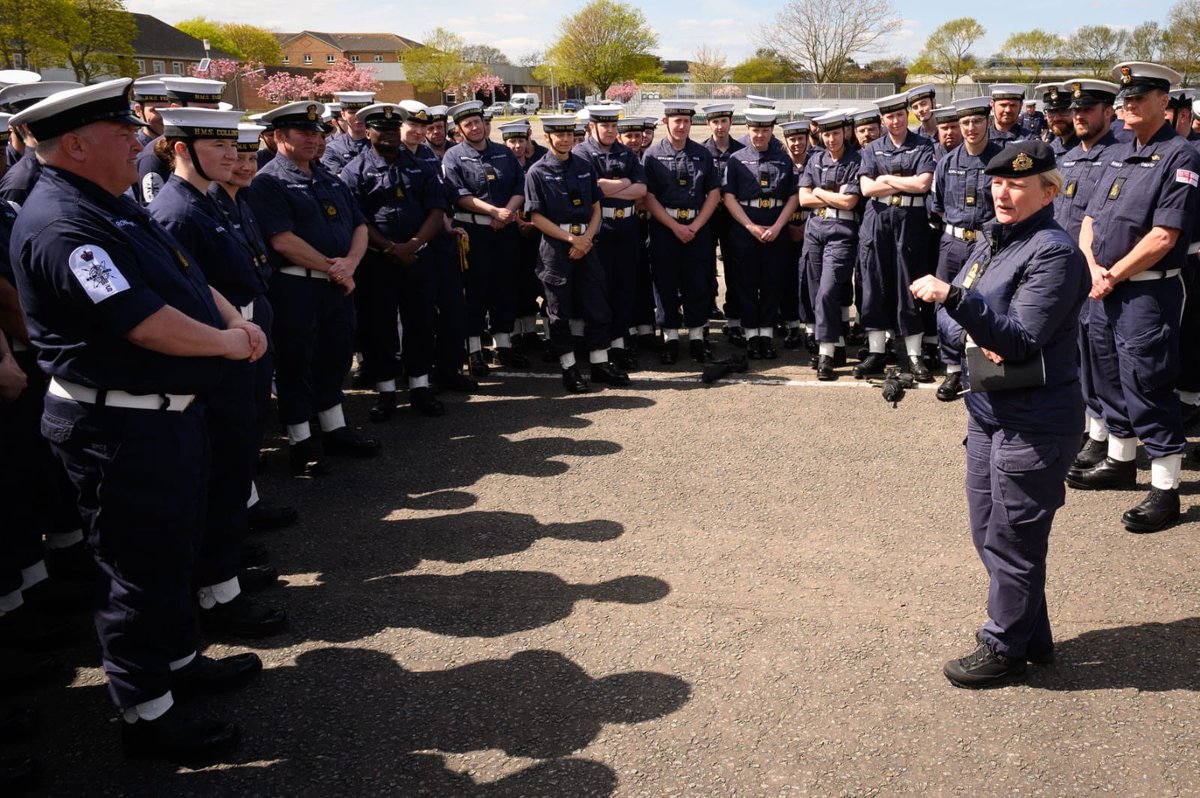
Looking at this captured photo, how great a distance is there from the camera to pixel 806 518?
5.07 meters

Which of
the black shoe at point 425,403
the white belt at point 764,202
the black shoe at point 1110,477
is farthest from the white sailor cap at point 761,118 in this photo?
the black shoe at point 1110,477

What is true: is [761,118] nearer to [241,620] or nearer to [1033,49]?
[241,620]

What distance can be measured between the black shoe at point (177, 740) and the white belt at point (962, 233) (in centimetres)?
616

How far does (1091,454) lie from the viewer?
570 cm

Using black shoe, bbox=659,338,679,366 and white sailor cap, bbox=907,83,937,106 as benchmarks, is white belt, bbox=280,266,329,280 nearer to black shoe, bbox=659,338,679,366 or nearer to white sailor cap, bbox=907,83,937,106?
black shoe, bbox=659,338,679,366

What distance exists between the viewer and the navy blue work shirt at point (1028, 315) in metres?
3.15

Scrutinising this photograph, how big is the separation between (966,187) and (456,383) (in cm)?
450

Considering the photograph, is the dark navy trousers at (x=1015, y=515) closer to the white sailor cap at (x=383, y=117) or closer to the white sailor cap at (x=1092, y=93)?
the white sailor cap at (x=1092, y=93)

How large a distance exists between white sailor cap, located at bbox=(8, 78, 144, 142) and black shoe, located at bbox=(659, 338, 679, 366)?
19.8 ft

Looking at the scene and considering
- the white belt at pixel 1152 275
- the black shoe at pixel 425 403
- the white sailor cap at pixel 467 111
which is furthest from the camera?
the white sailor cap at pixel 467 111

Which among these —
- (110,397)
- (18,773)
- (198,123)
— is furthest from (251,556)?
(198,123)

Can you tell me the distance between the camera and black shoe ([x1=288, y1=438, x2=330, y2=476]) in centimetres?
595

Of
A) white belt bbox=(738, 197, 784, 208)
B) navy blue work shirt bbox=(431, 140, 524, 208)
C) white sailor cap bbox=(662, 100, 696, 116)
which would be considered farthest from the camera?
white belt bbox=(738, 197, 784, 208)

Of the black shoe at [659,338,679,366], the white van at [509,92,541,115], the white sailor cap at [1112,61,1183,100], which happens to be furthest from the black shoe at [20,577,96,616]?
the white van at [509,92,541,115]
